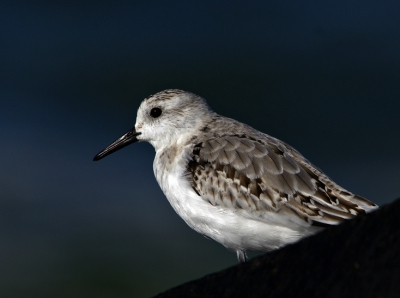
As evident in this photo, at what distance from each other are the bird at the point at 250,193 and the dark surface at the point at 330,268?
75.8 inches

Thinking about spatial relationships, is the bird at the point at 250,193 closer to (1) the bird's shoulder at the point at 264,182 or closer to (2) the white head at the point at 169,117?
(1) the bird's shoulder at the point at 264,182

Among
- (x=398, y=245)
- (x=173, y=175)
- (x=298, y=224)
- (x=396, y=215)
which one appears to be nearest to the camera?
(x=398, y=245)

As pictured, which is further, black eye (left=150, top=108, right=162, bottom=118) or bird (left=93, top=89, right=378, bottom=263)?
black eye (left=150, top=108, right=162, bottom=118)

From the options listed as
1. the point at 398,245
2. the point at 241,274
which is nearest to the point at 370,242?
the point at 398,245

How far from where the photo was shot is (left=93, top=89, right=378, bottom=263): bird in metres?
4.66

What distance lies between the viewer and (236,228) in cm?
480

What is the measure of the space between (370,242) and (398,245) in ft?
0.42

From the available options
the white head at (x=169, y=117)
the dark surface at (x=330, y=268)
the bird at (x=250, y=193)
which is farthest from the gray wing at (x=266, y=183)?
the dark surface at (x=330, y=268)

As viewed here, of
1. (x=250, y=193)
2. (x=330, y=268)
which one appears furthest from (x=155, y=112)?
(x=330, y=268)

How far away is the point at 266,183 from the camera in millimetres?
4801

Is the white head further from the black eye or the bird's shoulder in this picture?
the bird's shoulder

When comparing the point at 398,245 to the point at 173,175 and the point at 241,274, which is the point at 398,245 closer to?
the point at 241,274

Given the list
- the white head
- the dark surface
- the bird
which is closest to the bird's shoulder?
the bird

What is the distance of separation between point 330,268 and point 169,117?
12.0 ft
